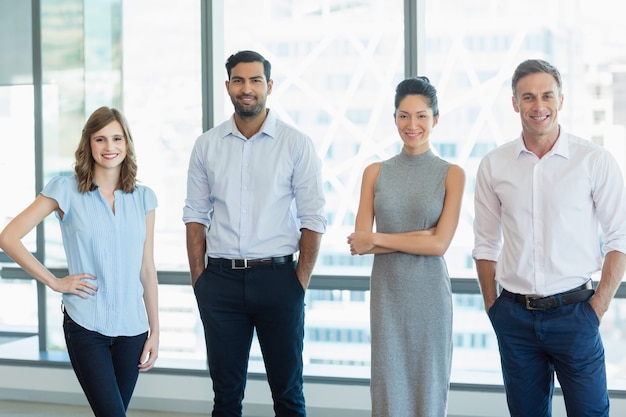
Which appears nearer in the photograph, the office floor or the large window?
the large window

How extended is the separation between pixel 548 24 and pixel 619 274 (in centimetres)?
191

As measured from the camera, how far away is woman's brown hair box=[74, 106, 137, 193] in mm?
2605

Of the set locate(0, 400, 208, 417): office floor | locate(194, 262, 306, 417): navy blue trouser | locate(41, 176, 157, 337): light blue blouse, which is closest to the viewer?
locate(41, 176, 157, 337): light blue blouse

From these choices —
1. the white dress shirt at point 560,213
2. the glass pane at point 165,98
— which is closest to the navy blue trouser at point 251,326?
the white dress shirt at point 560,213

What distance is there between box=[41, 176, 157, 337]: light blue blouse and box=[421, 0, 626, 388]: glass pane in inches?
80.0

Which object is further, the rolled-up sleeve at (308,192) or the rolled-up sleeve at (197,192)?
the rolled-up sleeve at (197,192)

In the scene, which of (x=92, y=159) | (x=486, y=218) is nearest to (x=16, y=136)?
(x=92, y=159)

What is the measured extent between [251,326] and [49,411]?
1966mm

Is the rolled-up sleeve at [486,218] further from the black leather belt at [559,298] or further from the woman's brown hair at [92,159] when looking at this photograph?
the woman's brown hair at [92,159]

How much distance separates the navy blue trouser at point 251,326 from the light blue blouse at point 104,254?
46 cm

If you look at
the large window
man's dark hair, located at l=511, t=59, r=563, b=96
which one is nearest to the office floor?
the large window

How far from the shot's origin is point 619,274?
8.15 feet

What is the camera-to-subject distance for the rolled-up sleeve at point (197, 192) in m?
3.20

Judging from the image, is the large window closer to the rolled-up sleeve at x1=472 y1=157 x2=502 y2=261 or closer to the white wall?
the white wall
